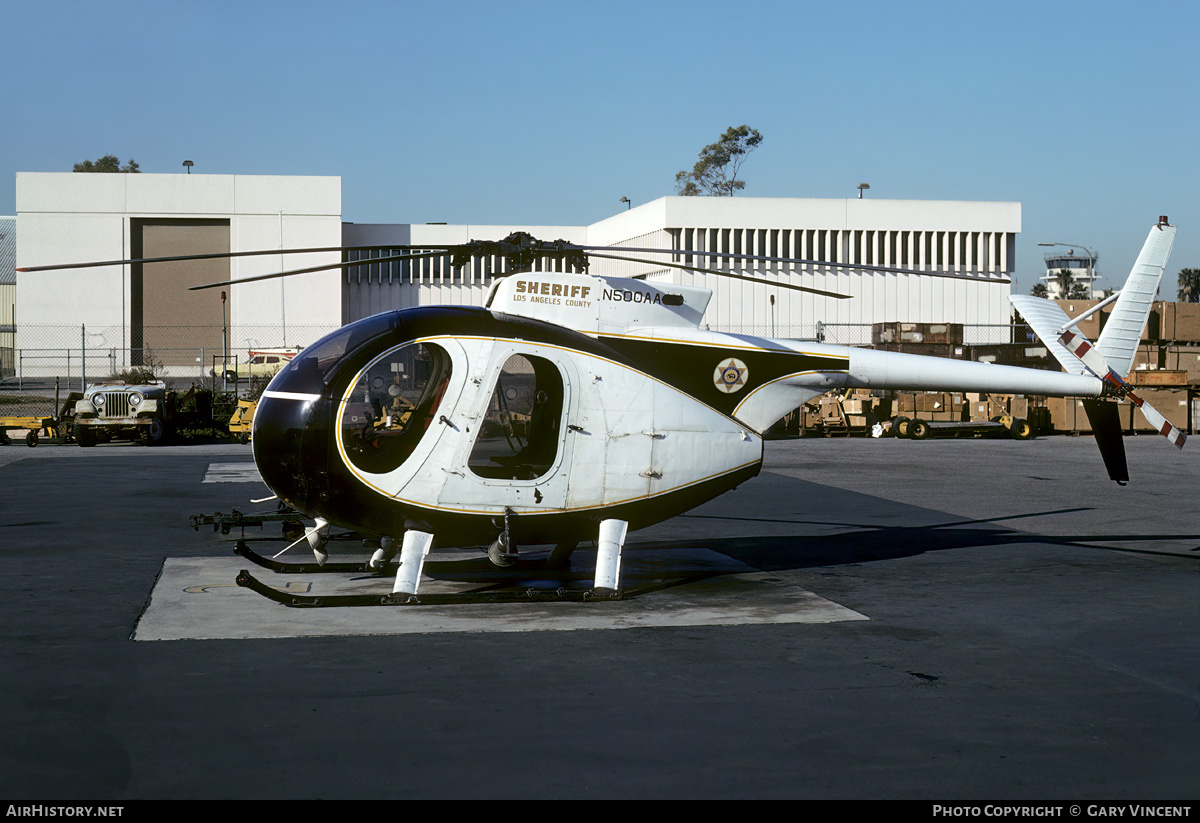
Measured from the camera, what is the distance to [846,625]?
8695mm

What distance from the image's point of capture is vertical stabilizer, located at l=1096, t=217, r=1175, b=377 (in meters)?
11.9

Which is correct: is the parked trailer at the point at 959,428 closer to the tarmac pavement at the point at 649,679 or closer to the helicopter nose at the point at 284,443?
the tarmac pavement at the point at 649,679

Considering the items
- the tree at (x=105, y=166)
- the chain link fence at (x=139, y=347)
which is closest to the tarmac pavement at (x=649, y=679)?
the chain link fence at (x=139, y=347)

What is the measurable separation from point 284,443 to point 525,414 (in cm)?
218

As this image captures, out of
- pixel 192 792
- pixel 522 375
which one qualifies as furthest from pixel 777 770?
pixel 522 375

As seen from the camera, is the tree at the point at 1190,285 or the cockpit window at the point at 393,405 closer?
the cockpit window at the point at 393,405

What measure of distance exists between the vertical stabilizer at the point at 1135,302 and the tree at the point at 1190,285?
127 metres

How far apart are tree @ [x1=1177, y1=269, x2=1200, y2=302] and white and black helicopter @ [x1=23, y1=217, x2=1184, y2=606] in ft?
429

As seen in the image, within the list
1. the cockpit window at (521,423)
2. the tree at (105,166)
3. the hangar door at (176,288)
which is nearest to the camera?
the cockpit window at (521,423)

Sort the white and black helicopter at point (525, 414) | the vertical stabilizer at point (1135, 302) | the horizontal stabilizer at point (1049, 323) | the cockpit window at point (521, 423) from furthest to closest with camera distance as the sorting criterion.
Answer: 1. the horizontal stabilizer at point (1049, 323)
2. the vertical stabilizer at point (1135, 302)
3. the cockpit window at point (521, 423)
4. the white and black helicopter at point (525, 414)

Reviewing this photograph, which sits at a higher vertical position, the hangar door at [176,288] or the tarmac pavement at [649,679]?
the hangar door at [176,288]

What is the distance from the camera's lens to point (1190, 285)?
126625mm

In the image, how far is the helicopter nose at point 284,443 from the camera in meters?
9.12

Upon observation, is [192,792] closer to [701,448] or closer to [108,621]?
[108,621]
